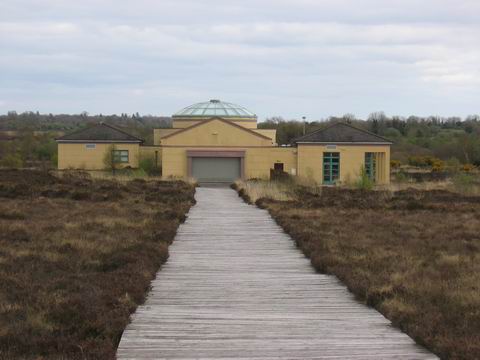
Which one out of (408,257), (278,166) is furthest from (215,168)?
(408,257)

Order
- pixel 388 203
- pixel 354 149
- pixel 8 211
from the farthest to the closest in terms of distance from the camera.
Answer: pixel 354 149
pixel 388 203
pixel 8 211

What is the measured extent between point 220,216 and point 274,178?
2470cm

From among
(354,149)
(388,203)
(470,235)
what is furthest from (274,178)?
(470,235)

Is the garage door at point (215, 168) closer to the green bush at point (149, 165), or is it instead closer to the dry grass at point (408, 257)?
the green bush at point (149, 165)

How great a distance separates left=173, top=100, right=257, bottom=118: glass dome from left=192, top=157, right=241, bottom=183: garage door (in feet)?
25.8

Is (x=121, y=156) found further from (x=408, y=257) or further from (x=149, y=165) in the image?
(x=408, y=257)

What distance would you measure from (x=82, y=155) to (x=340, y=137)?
18.2m

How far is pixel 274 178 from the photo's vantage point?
4800 centimetres

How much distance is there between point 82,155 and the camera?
54500 mm

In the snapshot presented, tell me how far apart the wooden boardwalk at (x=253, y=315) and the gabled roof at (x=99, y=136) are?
3980 centimetres

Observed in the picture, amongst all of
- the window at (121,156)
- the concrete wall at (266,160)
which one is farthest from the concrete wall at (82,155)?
the concrete wall at (266,160)

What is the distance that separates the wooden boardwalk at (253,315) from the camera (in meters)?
7.37

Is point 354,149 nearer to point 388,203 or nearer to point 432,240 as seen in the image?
point 388,203

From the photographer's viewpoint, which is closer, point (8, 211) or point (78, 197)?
point (8, 211)
